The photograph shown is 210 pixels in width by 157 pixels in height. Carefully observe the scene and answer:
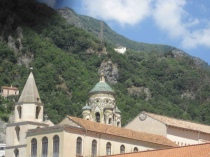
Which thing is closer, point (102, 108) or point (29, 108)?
point (29, 108)

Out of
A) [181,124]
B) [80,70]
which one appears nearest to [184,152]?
[181,124]

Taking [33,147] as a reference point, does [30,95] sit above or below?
above

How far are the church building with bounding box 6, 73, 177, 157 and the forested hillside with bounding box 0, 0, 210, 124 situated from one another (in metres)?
51.9

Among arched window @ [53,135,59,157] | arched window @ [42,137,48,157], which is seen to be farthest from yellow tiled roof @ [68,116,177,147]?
arched window @ [42,137,48,157]

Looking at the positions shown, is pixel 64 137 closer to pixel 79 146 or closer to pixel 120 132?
pixel 79 146

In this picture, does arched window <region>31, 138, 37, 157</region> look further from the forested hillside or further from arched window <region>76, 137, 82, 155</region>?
the forested hillside

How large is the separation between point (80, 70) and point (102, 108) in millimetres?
64359

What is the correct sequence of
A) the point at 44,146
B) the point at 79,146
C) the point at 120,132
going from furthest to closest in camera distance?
the point at 120,132, the point at 44,146, the point at 79,146

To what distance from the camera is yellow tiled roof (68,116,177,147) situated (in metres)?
54.5

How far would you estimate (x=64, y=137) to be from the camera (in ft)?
170

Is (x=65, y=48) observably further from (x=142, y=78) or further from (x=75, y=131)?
(x=75, y=131)

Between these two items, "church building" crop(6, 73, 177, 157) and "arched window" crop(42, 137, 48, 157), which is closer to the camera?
"church building" crop(6, 73, 177, 157)

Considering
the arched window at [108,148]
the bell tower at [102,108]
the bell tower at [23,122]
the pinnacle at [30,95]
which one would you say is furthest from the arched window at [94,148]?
the bell tower at [102,108]

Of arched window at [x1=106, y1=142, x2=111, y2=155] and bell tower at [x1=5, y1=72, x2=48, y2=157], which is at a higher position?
bell tower at [x1=5, y1=72, x2=48, y2=157]
